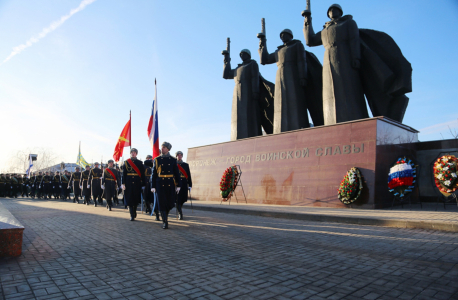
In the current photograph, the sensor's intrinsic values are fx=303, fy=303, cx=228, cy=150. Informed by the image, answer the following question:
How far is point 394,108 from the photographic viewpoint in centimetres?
1369

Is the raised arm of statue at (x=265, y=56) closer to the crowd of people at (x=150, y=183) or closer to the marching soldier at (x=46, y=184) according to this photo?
the crowd of people at (x=150, y=183)

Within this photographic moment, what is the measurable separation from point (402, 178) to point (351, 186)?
5.19 ft

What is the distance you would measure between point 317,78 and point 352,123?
6.35m

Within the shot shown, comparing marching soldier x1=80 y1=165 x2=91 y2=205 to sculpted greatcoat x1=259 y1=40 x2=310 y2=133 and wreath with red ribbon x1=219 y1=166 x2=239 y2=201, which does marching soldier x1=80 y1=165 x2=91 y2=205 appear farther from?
sculpted greatcoat x1=259 y1=40 x2=310 y2=133

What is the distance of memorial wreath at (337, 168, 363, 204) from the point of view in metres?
10.5

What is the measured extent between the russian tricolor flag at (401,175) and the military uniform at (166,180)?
725cm

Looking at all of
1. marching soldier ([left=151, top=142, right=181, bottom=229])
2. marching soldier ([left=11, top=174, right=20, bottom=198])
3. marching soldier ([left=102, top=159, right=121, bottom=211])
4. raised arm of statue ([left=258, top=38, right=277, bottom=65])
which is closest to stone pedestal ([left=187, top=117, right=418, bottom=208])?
raised arm of statue ([left=258, top=38, right=277, bottom=65])

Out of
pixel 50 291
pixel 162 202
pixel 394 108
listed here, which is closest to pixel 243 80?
pixel 394 108

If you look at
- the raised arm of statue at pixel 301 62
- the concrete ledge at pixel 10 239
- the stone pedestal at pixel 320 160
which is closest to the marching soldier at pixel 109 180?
the stone pedestal at pixel 320 160

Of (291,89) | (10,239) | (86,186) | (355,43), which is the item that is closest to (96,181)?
(86,186)

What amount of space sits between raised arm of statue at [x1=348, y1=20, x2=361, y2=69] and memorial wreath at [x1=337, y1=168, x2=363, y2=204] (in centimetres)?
557

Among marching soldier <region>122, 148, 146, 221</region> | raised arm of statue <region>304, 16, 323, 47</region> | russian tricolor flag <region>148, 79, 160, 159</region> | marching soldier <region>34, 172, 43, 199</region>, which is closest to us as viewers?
marching soldier <region>122, 148, 146, 221</region>

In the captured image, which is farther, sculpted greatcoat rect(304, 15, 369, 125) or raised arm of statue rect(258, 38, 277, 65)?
raised arm of statue rect(258, 38, 277, 65)

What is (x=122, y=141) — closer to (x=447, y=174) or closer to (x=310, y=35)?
(x=310, y=35)
